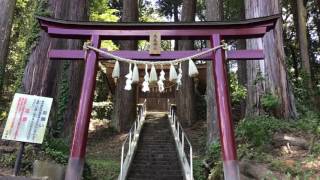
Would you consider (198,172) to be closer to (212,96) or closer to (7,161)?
(212,96)

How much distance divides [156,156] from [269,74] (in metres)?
5.56

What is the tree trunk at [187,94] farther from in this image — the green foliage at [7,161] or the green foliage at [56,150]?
the green foliage at [7,161]

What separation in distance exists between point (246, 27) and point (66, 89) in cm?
541

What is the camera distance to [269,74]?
27.0 ft

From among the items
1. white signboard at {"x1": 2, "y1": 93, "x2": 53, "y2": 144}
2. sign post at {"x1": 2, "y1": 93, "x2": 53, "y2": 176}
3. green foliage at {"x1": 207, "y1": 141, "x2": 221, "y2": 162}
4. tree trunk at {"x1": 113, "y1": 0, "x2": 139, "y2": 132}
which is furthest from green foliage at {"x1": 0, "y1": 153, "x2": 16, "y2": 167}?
tree trunk at {"x1": 113, "y1": 0, "x2": 139, "y2": 132}

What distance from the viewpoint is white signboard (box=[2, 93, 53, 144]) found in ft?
18.8

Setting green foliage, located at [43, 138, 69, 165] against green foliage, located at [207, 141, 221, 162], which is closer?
green foliage, located at [43, 138, 69, 165]

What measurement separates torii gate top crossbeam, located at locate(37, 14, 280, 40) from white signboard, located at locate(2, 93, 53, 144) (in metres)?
1.34

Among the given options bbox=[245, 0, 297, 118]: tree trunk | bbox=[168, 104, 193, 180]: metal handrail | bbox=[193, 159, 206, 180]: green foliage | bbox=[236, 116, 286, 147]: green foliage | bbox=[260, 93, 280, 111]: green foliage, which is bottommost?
bbox=[193, 159, 206, 180]: green foliage

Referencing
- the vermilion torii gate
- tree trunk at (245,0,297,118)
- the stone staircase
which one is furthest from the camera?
the stone staircase

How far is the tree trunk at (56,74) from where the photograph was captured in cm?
775

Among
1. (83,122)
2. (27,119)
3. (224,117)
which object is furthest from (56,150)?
(224,117)

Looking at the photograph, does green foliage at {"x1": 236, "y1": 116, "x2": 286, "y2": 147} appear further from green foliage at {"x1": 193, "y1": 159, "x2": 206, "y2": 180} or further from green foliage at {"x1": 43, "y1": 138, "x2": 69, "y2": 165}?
green foliage at {"x1": 43, "y1": 138, "x2": 69, "y2": 165}

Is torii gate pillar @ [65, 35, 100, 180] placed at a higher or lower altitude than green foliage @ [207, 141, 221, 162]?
higher
